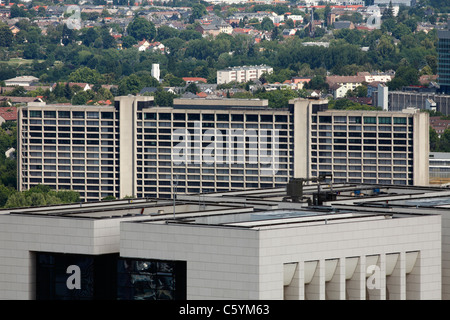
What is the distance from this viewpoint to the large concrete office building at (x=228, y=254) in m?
80.1

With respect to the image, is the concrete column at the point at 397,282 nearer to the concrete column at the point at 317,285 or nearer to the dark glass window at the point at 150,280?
the concrete column at the point at 317,285

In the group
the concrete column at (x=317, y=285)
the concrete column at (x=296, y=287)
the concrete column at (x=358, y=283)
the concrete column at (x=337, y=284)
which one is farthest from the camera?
the concrete column at (x=358, y=283)

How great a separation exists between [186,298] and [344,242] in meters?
9.07

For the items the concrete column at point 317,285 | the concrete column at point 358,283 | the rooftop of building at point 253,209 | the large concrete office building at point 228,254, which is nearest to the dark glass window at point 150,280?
the large concrete office building at point 228,254

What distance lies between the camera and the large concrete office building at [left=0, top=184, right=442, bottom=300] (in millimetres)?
80125

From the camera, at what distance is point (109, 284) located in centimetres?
8500

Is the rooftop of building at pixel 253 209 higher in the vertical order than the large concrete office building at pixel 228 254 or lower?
higher

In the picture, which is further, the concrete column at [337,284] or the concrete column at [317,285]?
the concrete column at [337,284]

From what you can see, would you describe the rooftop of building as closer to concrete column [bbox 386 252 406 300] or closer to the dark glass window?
the dark glass window

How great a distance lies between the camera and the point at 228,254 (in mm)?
80062

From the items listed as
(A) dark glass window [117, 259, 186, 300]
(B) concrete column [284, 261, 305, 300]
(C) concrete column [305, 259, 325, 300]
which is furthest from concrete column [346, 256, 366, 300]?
(A) dark glass window [117, 259, 186, 300]
